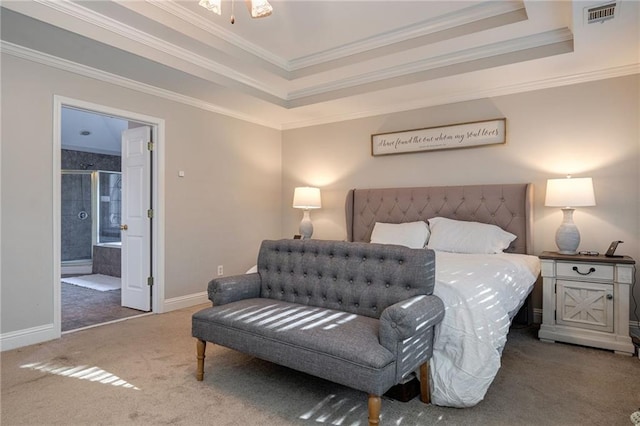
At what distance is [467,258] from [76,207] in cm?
760

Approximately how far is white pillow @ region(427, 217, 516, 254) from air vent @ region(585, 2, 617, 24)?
190 cm

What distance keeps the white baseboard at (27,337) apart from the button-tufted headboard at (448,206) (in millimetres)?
3314

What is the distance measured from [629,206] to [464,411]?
2678 mm

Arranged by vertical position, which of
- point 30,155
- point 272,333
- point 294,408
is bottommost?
point 294,408

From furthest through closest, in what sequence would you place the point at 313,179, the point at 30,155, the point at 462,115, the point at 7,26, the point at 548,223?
the point at 313,179
the point at 462,115
the point at 548,223
the point at 30,155
the point at 7,26

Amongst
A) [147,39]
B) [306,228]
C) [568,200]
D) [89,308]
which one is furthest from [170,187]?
[568,200]

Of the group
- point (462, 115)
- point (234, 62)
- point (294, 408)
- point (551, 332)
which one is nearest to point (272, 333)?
point (294, 408)

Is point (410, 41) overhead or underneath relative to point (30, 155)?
overhead

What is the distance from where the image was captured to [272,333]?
6.97 ft

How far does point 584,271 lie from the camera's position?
3098 millimetres

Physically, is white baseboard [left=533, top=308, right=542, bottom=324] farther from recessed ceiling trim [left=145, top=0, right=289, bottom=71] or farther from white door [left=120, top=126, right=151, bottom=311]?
white door [left=120, top=126, right=151, bottom=311]

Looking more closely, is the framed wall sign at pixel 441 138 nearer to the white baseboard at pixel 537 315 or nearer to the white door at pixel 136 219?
the white baseboard at pixel 537 315

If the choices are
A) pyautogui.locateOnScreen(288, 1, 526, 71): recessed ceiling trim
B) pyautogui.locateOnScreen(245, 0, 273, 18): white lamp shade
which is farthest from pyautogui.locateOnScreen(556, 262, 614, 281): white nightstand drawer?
pyautogui.locateOnScreen(245, 0, 273, 18): white lamp shade

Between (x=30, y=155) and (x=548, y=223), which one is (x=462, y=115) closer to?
(x=548, y=223)
